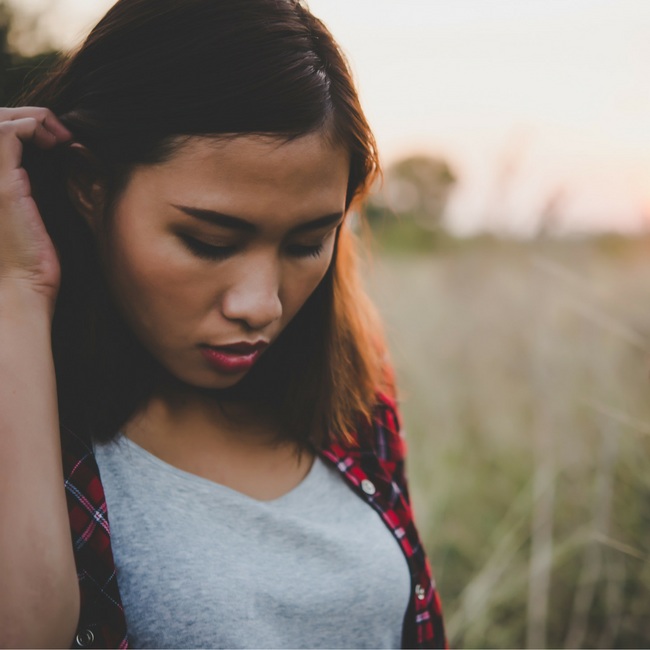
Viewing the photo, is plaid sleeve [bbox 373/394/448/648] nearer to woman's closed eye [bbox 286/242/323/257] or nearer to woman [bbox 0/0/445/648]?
woman [bbox 0/0/445/648]

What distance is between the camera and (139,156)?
0.88 metres

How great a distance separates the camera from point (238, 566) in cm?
98

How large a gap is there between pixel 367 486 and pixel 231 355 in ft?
1.88

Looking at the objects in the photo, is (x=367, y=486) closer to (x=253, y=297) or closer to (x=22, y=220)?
(x=253, y=297)

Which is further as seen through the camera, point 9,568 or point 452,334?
point 452,334

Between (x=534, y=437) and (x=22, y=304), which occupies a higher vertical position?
(x=22, y=304)

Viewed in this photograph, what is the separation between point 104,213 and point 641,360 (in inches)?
87.4

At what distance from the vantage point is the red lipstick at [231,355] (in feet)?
3.32

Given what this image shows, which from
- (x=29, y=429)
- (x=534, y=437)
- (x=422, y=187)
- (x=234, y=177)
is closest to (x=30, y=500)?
(x=29, y=429)

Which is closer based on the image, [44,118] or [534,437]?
[44,118]

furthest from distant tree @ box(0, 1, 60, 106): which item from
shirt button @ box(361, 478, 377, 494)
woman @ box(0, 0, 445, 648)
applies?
shirt button @ box(361, 478, 377, 494)

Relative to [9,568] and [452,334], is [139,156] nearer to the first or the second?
[9,568]

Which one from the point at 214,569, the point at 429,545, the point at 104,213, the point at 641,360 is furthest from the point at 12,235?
the point at 641,360

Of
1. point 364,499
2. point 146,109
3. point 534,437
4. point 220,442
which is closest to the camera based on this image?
point 146,109
